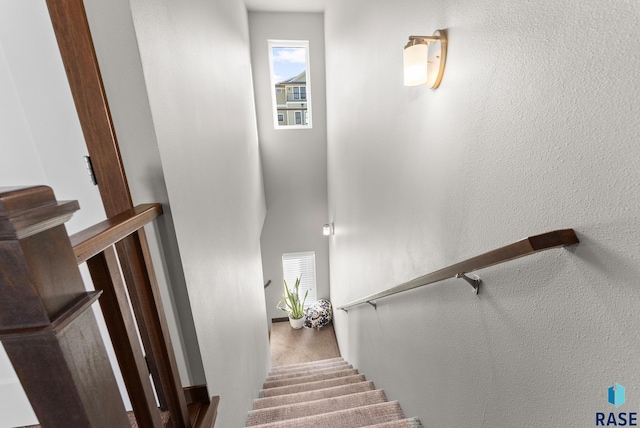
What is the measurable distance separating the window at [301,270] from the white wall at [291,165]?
11 centimetres

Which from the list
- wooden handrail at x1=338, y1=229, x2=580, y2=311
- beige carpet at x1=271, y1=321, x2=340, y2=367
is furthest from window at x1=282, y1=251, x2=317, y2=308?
wooden handrail at x1=338, y1=229, x2=580, y2=311

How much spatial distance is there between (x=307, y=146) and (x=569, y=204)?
424 centimetres

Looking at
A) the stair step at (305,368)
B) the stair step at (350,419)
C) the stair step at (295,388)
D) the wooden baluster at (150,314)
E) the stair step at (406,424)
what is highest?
the wooden baluster at (150,314)

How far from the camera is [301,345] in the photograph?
471 centimetres

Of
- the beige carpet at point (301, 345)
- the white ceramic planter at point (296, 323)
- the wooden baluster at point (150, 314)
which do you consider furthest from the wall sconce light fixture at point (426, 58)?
the white ceramic planter at point (296, 323)

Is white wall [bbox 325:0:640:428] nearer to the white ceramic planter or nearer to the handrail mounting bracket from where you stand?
the handrail mounting bracket

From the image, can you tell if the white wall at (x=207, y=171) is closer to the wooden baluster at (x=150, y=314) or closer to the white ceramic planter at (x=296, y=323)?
the wooden baluster at (x=150, y=314)

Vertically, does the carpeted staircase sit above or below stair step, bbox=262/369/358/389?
above

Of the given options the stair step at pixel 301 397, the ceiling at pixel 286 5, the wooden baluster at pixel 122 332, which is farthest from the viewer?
the ceiling at pixel 286 5

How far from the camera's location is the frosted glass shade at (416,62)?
1.07 meters

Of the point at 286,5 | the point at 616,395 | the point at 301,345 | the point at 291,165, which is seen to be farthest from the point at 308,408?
the point at 286,5

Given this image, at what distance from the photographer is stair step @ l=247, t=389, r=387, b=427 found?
74.9 inches

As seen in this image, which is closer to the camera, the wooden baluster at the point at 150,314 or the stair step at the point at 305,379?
the wooden baluster at the point at 150,314

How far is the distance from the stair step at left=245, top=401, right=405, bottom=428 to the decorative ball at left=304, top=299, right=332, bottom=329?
3.28 m
